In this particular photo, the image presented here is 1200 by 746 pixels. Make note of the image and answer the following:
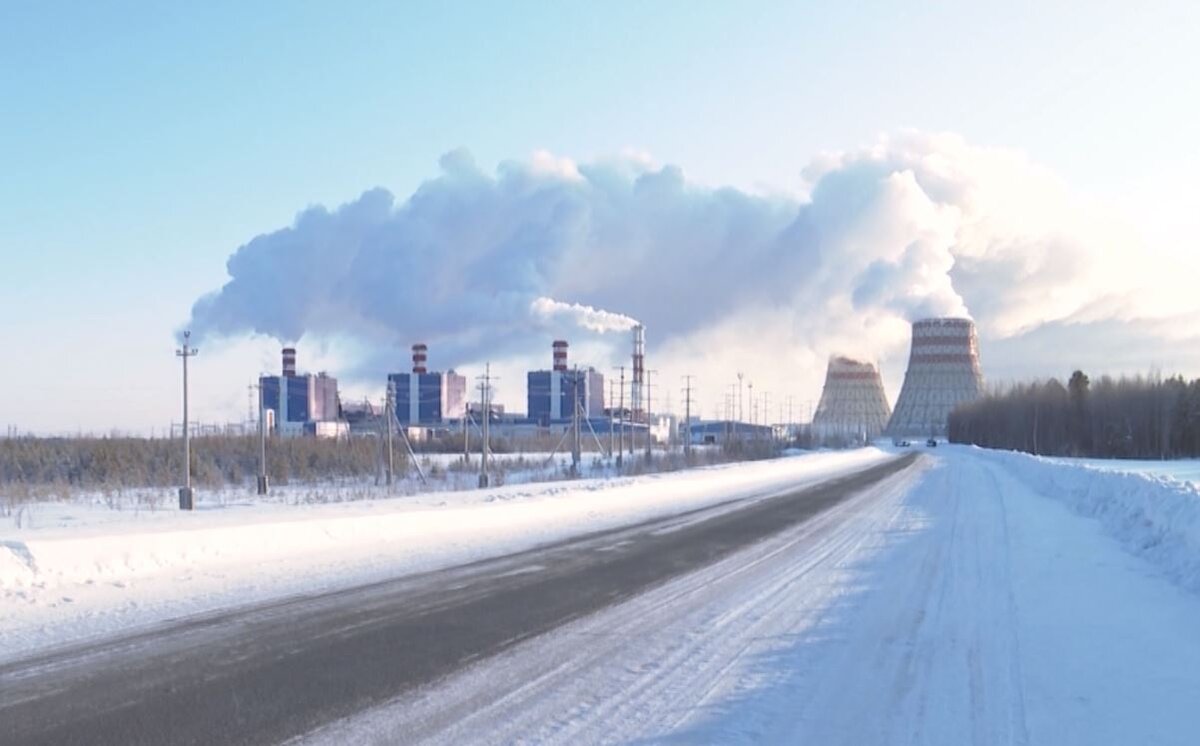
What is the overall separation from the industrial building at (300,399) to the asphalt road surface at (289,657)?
81521 mm

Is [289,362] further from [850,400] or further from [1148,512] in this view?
[1148,512]

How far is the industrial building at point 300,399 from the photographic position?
93250 mm

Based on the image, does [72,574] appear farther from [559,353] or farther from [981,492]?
[559,353]

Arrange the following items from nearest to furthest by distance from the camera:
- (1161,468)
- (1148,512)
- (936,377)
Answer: (1148,512) → (1161,468) → (936,377)

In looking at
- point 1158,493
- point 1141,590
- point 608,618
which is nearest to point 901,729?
point 608,618

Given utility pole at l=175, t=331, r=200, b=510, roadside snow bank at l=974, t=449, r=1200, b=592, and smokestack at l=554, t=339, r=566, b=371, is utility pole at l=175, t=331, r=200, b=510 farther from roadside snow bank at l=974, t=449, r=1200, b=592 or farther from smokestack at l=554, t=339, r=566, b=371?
smokestack at l=554, t=339, r=566, b=371

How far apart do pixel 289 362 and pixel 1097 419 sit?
67.1 meters

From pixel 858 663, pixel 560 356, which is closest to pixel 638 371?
pixel 560 356

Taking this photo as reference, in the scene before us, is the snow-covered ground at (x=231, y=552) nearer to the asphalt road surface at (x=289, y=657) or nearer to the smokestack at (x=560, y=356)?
the asphalt road surface at (x=289, y=657)

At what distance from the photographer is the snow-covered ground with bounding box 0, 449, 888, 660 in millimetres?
10508

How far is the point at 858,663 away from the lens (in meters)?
8.20

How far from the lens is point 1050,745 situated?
239 inches

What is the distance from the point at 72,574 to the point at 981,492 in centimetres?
2569

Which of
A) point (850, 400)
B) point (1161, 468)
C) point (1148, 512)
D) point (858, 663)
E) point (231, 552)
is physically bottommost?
point (1161, 468)
